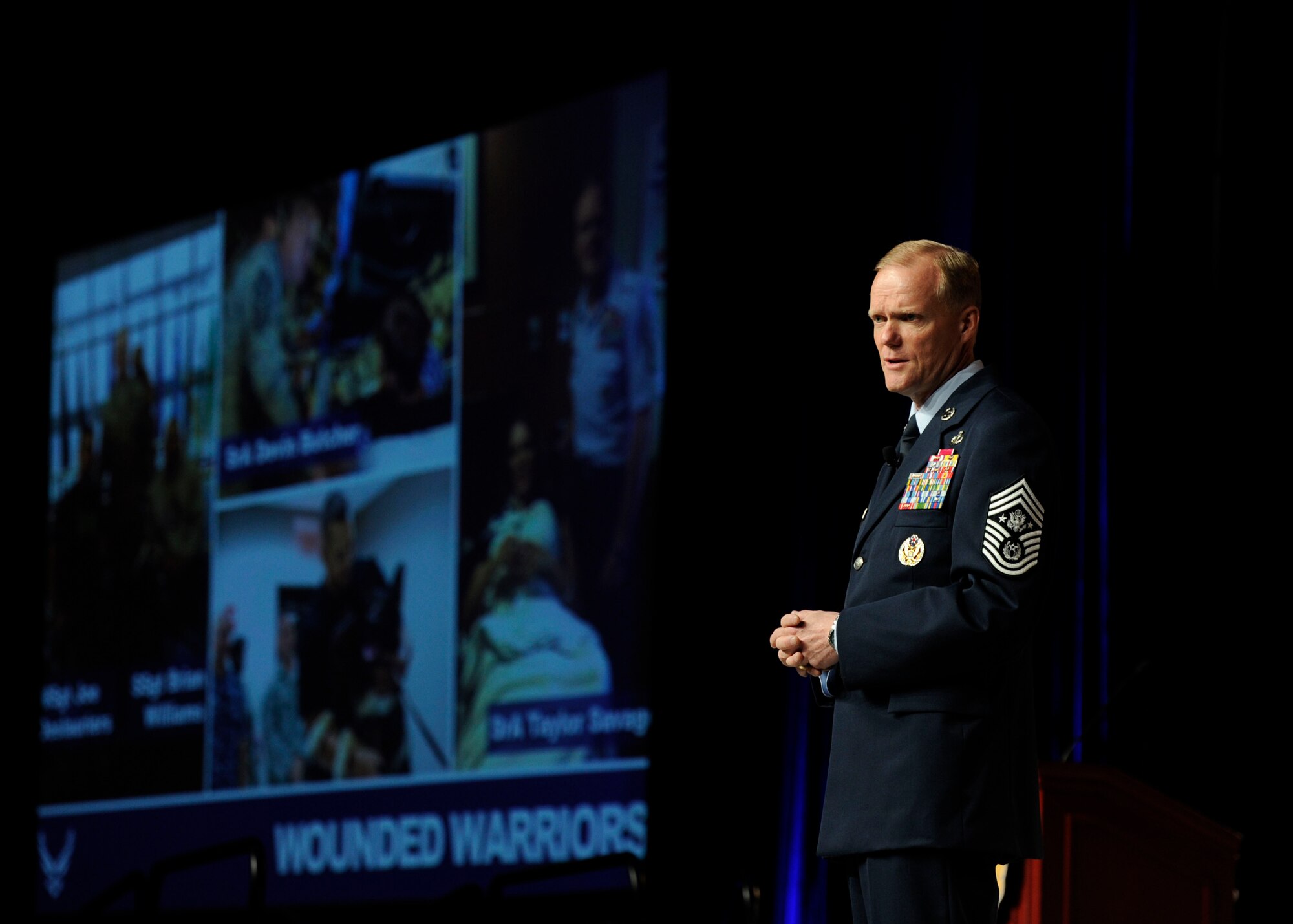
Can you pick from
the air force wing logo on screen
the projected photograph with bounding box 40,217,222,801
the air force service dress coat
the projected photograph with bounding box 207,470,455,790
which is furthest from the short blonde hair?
the air force wing logo on screen

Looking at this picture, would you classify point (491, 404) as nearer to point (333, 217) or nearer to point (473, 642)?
point (473, 642)

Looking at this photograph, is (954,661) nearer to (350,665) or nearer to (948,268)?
(948,268)

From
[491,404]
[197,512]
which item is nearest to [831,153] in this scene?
[491,404]

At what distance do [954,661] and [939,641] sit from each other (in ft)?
0.10

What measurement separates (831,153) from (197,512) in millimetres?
2822

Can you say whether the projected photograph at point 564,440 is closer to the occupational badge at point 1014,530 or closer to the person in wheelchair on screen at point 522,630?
the person in wheelchair on screen at point 522,630

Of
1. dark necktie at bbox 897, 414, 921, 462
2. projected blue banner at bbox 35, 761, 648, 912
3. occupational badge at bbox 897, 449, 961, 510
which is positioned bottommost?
projected blue banner at bbox 35, 761, 648, 912

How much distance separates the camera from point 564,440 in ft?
15.9

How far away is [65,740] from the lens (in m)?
6.36

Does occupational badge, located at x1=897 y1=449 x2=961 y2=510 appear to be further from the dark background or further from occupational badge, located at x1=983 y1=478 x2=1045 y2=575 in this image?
the dark background

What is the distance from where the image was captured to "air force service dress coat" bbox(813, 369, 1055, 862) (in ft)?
6.40

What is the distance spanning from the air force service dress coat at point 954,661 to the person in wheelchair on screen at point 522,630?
2638 millimetres

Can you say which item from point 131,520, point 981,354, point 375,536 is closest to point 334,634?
point 375,536

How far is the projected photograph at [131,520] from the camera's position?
19.6 feet
